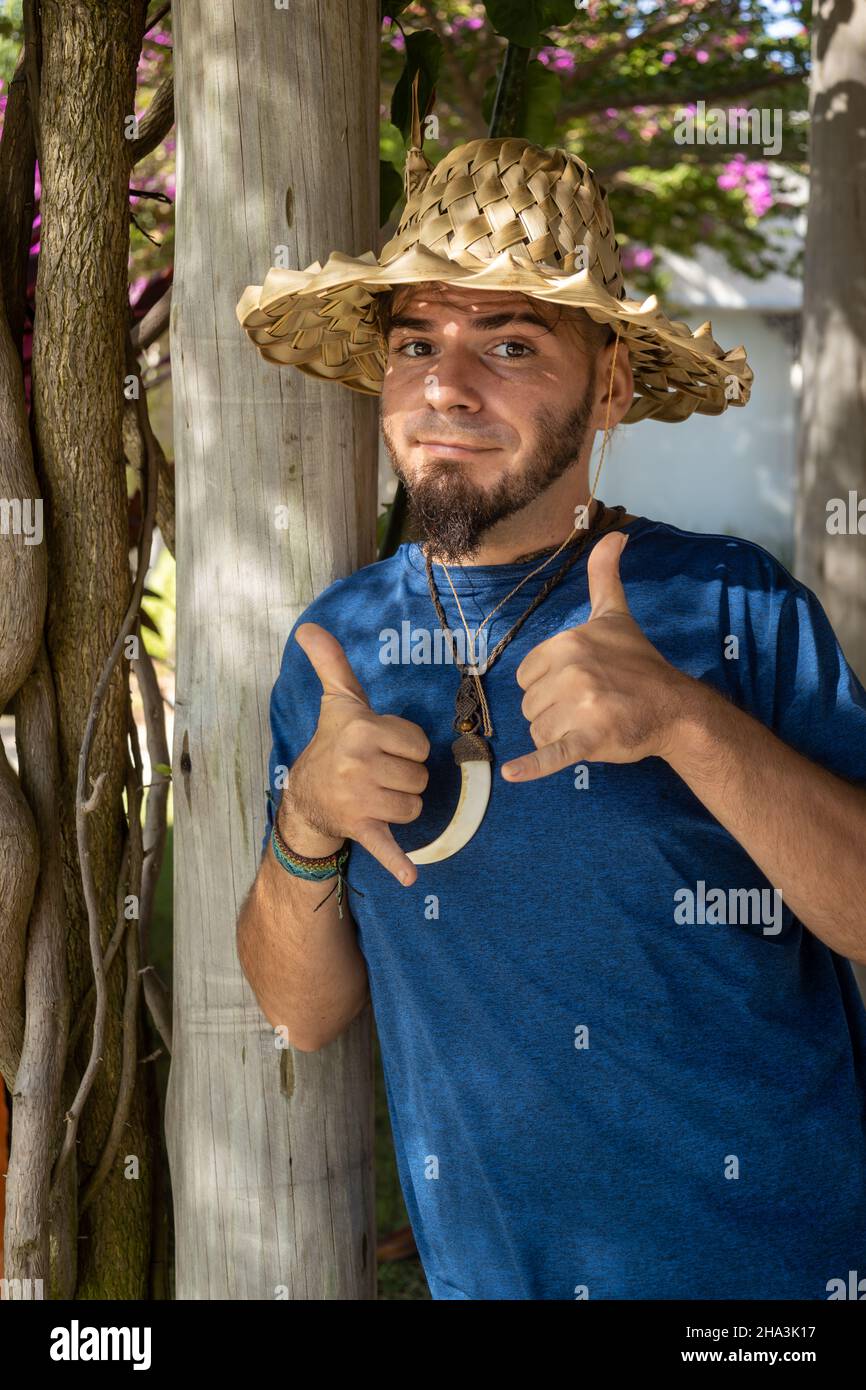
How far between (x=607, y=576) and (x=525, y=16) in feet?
4.08

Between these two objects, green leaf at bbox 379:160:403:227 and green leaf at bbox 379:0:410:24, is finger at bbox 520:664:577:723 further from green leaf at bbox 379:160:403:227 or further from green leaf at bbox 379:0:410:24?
green leaf at bbox 379:0:410:24

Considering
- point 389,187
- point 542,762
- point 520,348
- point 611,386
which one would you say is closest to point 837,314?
point 389,187

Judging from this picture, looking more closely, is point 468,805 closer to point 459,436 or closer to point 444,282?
point 459,436

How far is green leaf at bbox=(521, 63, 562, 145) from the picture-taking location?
8.66ft

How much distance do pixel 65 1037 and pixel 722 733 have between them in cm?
127

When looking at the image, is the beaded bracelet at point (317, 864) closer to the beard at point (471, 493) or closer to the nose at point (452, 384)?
the beard at point (471, 493)

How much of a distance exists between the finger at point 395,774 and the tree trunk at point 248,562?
48 cm

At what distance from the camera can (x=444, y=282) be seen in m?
1.88

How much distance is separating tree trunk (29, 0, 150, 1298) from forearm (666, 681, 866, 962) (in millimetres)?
1103

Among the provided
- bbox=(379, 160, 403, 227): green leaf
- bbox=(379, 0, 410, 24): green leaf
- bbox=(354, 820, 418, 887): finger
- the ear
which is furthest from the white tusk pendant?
bbox=(379, 0, 410, 24): green leaf

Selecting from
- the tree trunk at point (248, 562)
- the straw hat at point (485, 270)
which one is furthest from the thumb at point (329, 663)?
the straw hat at point (485, 270)
